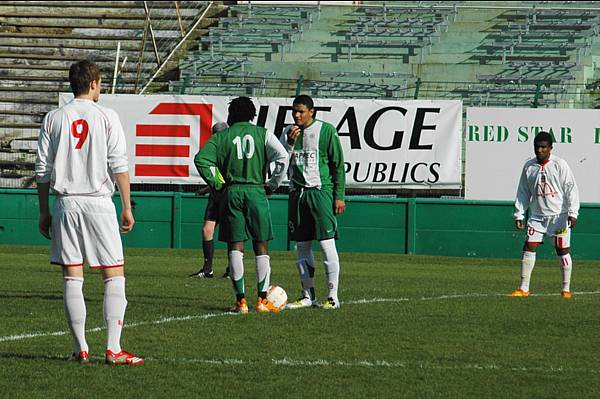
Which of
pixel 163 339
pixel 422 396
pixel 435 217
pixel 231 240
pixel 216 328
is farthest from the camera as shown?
pixel 435 217

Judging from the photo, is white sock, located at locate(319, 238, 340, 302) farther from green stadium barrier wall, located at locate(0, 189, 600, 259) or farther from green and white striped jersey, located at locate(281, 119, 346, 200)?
green stadium barrier wall, located at locate(0, 189, 600, 259)

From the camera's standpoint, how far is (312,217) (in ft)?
40.8

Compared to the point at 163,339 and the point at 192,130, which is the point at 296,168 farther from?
the point at 192,130

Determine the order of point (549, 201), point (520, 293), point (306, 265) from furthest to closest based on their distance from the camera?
point (549, 201), point (520, 293), point (306, 265)

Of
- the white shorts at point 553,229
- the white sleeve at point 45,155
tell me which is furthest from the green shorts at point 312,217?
the white sleeve at point 45,155

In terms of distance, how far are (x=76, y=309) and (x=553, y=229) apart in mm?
7827

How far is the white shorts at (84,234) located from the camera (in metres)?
8.49

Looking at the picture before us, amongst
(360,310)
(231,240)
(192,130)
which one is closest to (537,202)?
(360,310)

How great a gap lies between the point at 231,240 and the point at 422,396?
4.62 metres

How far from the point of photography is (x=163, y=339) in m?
9.93

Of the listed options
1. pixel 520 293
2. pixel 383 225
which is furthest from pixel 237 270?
pixel 383 225

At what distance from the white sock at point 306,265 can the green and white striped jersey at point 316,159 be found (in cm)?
58

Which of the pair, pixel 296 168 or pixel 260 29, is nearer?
pixel 296 168

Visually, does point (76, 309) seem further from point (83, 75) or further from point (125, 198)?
point (83, 75)
